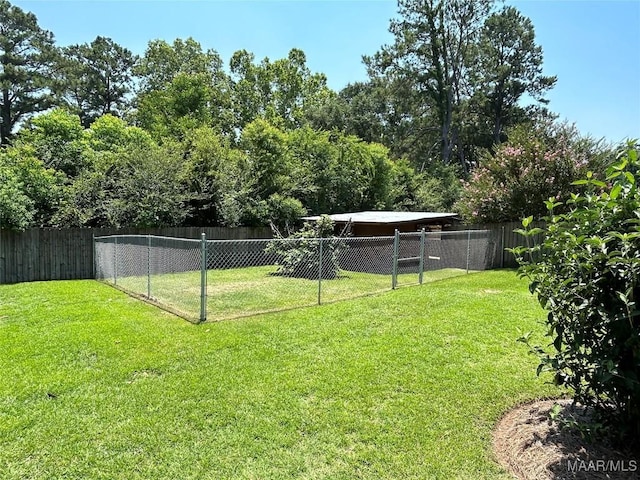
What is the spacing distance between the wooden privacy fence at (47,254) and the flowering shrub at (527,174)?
41.2 feet

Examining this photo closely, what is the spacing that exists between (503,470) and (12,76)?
33.5 m

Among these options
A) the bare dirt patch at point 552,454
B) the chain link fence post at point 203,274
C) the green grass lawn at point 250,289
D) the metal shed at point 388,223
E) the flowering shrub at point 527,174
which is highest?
the flowering shrub at point 527,174

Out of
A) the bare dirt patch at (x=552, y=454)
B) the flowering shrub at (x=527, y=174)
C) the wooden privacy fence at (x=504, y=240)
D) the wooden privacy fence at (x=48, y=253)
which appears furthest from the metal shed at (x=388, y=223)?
the bare dirt patch at (x=552, y=454)

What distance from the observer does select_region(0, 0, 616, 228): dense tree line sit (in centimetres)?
1305

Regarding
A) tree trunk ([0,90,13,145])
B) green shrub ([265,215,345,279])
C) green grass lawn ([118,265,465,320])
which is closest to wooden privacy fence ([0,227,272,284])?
green grass lawn ([118,265,465,320])

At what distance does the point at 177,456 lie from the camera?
266 centimetres

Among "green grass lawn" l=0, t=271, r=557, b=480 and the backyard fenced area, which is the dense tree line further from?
"green grass lawn" l=0, t=271, r=557, b=480

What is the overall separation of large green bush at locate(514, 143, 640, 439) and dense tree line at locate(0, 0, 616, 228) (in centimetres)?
1168

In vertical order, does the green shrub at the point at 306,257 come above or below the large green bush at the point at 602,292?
below

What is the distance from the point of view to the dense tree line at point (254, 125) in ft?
42.8

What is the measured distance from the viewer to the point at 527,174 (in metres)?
13.7

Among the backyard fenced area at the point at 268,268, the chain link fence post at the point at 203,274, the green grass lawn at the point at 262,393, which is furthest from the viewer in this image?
the backyard fenced area at the point at 268,268

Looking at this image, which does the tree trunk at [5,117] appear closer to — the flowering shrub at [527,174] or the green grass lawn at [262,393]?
the green grass lawn at [262,393]

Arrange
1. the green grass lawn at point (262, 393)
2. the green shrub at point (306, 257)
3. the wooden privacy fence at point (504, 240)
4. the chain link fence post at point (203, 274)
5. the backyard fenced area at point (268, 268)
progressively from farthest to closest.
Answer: the wooden privacy fence at point (504, 240) < the green shrub at point (306, 257) < the backyard fenced area at point (268, 268) < the chain link fence post at point (203, 274) < the green grass lawn at point (262, 393)
